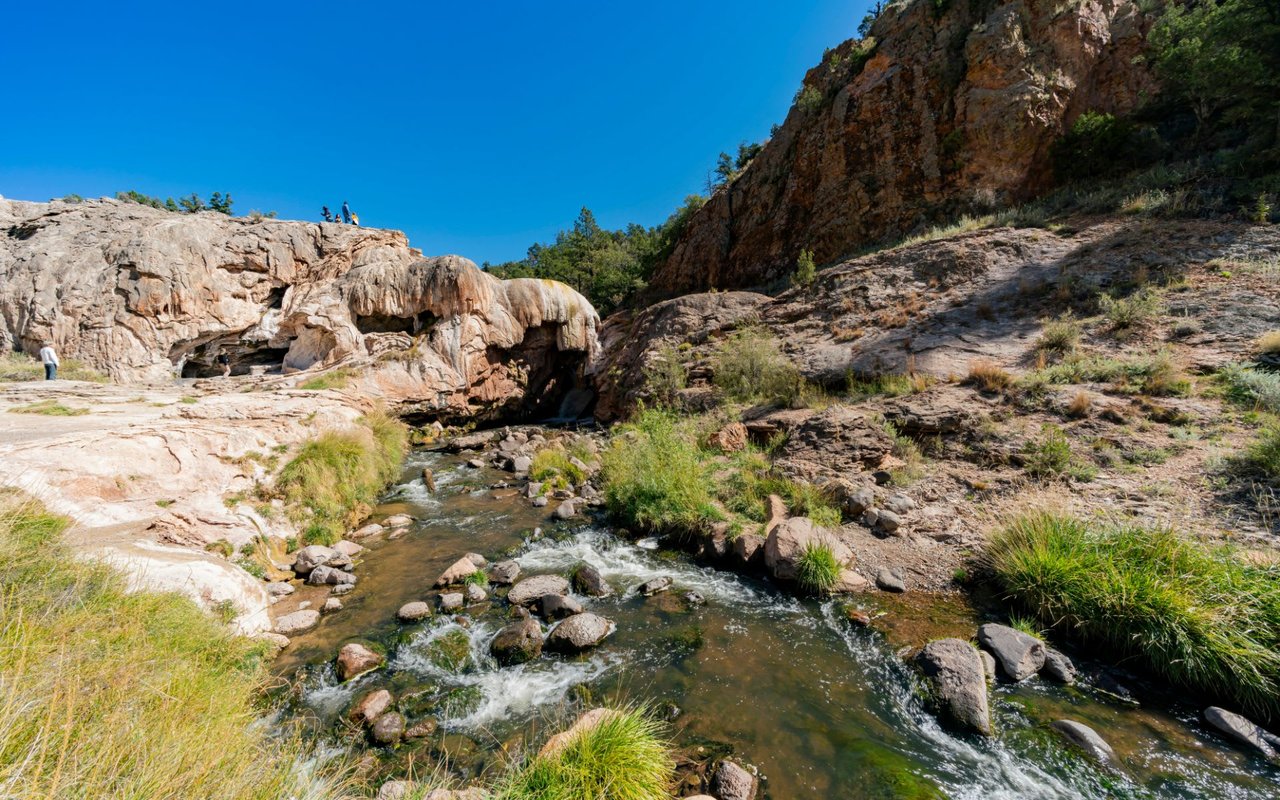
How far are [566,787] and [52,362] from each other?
19.9 meters

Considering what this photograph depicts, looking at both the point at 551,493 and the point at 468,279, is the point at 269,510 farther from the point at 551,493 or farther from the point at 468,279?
the point at 468,279

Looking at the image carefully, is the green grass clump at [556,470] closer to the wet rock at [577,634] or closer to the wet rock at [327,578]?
the wet rock at [327,578]

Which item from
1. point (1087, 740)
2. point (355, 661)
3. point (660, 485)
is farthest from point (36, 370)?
point (1087, 740)

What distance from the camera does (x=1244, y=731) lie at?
3.32 m

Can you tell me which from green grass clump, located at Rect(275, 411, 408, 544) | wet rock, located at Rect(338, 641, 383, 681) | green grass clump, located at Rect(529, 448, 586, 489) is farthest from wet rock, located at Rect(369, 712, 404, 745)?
green grass clump, located at Rect(529, 448, 586, 489)

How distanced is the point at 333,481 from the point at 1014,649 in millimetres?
11093

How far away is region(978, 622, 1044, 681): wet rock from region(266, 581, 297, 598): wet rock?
8764 mm

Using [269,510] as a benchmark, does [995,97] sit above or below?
above

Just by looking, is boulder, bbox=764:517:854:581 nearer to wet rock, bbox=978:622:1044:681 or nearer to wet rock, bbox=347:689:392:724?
wet rock, bbox=978:622:1044:681

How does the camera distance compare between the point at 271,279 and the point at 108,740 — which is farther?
the point at 271,279

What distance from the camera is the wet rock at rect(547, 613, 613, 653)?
196 inches

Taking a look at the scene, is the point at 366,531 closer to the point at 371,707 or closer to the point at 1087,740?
the point at 371,707

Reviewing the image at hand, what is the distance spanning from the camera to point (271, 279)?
64.0ft

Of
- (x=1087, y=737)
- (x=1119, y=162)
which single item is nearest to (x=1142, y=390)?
(x=1087, y=737)
